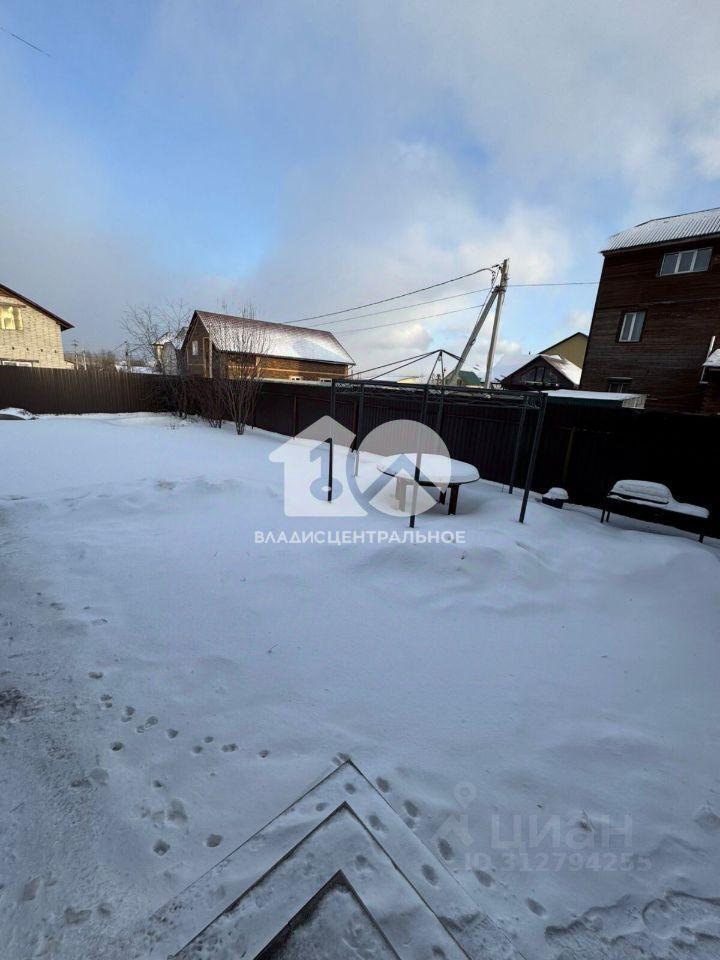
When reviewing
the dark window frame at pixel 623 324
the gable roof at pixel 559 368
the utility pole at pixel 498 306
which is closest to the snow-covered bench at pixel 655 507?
the utility pole at pixel 498 306

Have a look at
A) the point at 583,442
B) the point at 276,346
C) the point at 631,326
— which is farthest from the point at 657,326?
the point at 276,346

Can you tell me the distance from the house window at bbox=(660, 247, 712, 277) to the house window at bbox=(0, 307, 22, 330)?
30.5 metres

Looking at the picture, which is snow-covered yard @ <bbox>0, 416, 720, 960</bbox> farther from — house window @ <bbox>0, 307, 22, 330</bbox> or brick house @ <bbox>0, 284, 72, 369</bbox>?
house window @ <bbox>0, 307, 22, 330</bbox>

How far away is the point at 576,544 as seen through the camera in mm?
4430

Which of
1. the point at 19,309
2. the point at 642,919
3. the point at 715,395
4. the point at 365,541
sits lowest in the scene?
the point at 642,919

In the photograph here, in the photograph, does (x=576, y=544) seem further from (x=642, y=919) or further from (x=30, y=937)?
(x=30, y=937)

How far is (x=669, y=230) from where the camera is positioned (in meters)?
14.4

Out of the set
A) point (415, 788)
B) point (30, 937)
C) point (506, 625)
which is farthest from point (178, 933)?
point (506, 625)

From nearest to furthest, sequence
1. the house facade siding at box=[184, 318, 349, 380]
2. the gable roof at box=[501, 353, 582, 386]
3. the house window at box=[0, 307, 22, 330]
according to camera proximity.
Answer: the house window at box=[0, 307, 22, 330]
the house facade siding at box=[184, 318, 349, 380]
the gable roof at box=[501, 353, 582, 386]

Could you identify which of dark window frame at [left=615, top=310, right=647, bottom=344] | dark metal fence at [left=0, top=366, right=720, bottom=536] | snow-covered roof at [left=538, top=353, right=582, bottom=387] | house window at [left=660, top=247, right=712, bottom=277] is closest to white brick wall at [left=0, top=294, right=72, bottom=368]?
dark metal fence at [left=0, top=366, right=720, bottom=536]

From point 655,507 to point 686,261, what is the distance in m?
15.2

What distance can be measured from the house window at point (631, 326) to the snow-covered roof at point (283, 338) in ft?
55.4

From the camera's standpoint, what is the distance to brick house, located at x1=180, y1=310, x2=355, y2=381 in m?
22.6

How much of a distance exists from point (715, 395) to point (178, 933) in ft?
58.7
